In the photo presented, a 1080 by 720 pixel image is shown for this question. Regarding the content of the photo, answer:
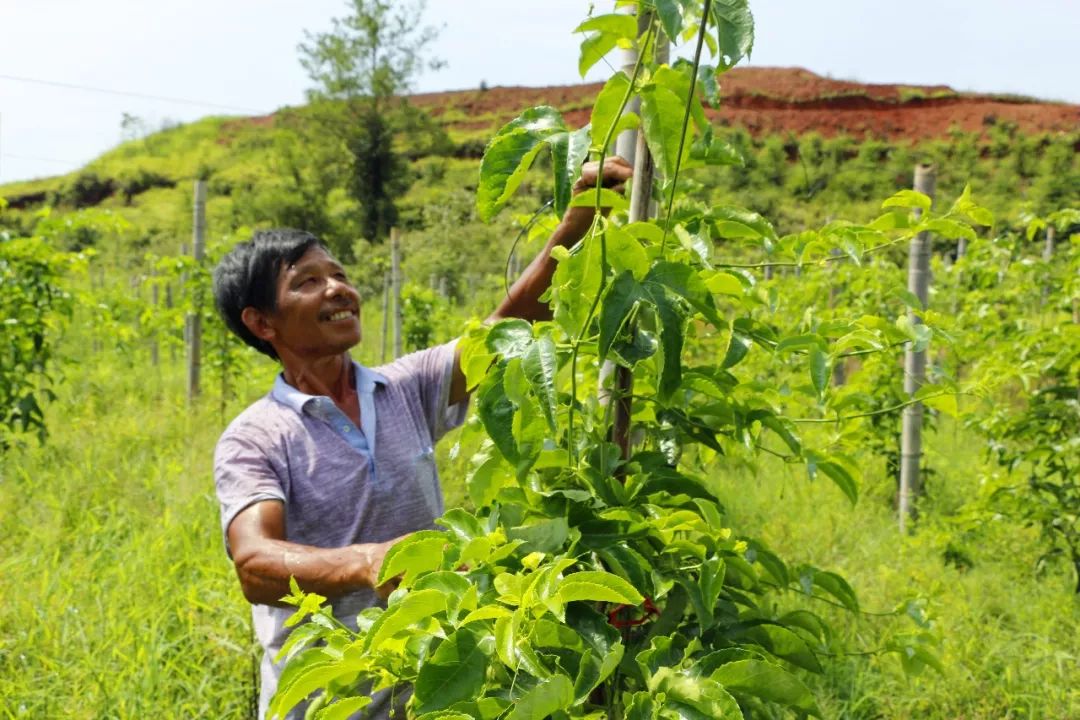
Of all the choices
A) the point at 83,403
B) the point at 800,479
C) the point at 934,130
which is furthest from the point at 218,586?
the point at 934,130

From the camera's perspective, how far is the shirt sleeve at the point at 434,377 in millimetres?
2082

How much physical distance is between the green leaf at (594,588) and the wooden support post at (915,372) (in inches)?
134

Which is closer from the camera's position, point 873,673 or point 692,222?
point 692,222

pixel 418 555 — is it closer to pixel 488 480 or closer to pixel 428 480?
pixel 488 480

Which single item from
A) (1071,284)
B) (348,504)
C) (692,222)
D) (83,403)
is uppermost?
(692,222)

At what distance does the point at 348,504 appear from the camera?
182cm

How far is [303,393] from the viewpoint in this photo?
1.94 meters

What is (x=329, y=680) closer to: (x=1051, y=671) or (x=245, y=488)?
(x=245, y=488)

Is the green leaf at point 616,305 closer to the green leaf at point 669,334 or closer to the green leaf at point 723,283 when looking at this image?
the green leaf at point 669,334

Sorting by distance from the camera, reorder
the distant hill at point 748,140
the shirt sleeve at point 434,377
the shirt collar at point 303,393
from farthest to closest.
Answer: the distant hill at point 748,140, the shirt sleeve at point 434,377, the shirt collar at point 303,393

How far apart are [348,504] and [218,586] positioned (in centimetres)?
186

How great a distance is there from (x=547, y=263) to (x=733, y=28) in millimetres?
922

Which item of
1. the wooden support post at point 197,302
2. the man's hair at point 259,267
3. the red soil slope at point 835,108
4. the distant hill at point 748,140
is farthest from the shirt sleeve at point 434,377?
the red soil slope at point 835,108

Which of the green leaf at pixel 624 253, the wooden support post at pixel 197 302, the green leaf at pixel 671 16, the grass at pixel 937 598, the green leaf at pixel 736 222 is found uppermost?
the green leaf at pixel 671 16
